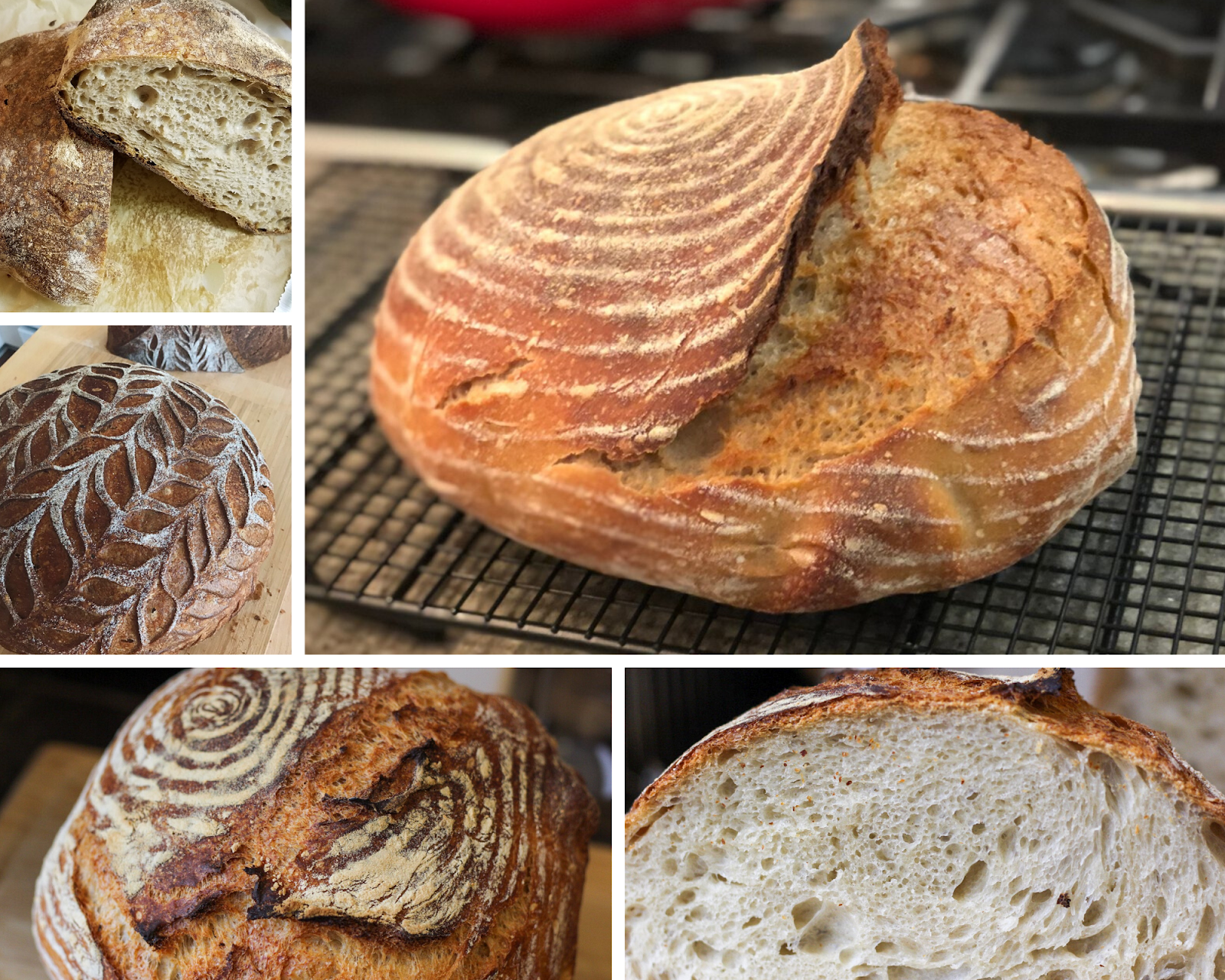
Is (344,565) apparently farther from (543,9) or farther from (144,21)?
(543,9)

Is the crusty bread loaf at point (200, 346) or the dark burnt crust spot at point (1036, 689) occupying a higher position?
the crusty bread loaf at point (200, 346)

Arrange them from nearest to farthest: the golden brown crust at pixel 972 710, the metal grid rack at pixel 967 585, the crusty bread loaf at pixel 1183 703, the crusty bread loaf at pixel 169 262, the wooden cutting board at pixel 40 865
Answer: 1. the golden brown crust at pixel 972 710
2. the crusty bread loaf at pixel 169 262
3. the metal grid rack at pixel 967 585
4. the wooden cutting board at pixel 40 865
5. the crusty bread loaf at pixel 1183 703

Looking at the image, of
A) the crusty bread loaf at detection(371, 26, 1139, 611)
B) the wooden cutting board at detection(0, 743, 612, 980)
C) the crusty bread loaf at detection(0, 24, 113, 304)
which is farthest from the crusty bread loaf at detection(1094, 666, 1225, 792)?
the crusty bread loaf at detection(0, 24, 113, 304)

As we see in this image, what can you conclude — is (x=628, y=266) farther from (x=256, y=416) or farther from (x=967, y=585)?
(x=967, y=585)

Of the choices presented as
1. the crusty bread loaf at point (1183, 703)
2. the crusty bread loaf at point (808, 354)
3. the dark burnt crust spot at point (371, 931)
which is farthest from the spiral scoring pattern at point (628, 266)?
the crusty bread loaf at point (1183, 703)

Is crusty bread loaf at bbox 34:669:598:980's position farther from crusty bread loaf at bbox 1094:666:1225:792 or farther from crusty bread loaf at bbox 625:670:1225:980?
crusty bread loaf at bbox 1094:666:1225:792

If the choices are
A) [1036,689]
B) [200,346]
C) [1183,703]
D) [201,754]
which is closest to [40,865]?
[201,754]

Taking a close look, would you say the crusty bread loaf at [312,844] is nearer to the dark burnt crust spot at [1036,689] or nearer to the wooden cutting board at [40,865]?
the wooden cutting board at [40,865]
